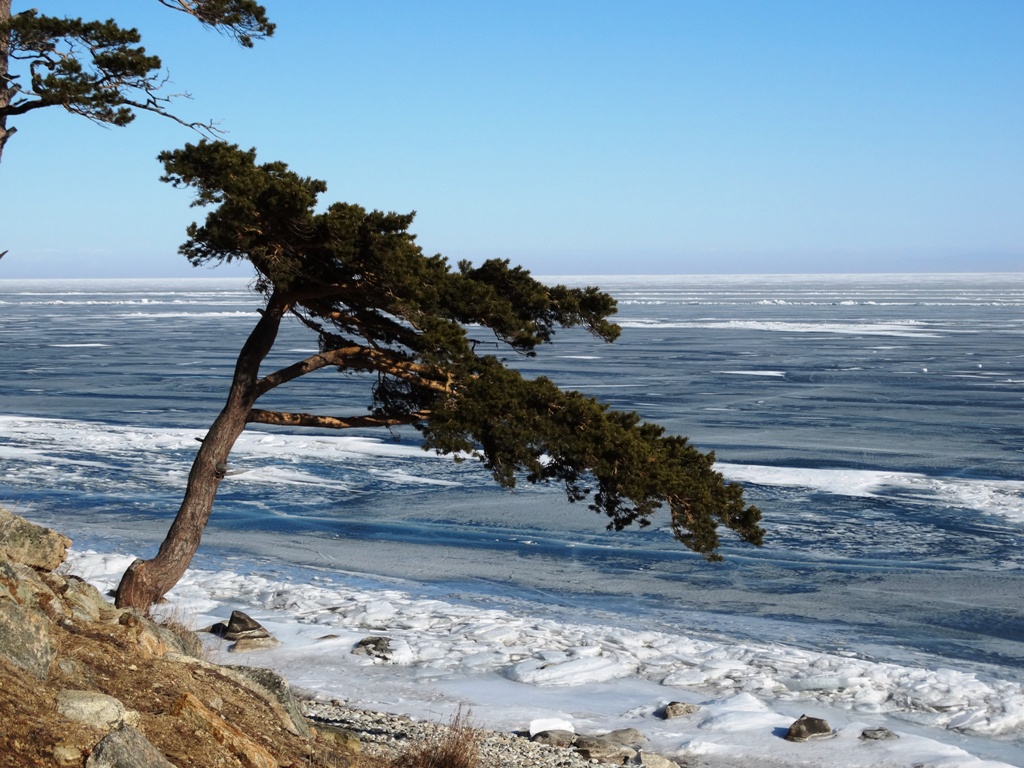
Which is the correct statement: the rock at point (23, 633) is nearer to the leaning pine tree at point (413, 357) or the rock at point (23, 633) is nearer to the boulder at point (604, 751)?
the leaning pine tree at point (413, 357)

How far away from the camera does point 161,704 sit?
581 centimetres

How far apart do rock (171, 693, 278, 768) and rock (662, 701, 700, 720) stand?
4573 mm

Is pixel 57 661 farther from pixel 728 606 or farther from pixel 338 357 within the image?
pixel 728 606

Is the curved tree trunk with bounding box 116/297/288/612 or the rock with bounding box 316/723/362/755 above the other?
the curved tree trunk with bounding box 116/297/288/612

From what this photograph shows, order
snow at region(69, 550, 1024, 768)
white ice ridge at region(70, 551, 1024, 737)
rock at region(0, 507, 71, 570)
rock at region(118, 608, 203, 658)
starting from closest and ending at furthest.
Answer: rock at region(118, 608, 203, 658) < rock at region(0, 507, 71, 570) < snow at region(69, 550, 1024, 768) < white ice ridge at region(70, 551, 1024, 737)

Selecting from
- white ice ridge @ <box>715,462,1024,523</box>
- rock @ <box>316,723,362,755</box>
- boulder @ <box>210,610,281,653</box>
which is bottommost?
boulder @ <box>210,610,281,653</box>

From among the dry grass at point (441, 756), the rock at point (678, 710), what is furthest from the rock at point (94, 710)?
the rock at point (678, 710)

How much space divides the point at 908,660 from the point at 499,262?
5.91m

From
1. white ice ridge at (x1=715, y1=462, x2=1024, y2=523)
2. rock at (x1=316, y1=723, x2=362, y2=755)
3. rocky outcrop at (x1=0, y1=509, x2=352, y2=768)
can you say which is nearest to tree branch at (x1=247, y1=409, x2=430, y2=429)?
rocky outcrop at (x1=0, y1=509, x2=352, y2=768)

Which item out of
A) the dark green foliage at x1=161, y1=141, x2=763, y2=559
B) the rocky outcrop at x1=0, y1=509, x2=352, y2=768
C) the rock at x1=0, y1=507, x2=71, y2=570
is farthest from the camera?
the dark green foliage at x1=161, y1=141, x2=763, y2=559

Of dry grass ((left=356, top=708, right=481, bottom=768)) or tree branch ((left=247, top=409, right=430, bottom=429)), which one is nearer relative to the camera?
dry grass ((left=356, top=708, right=481, bottom=768))

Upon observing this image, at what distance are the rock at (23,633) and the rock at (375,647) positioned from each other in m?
5.00

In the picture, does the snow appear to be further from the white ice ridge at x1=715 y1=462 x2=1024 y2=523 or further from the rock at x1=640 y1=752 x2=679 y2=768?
the white ice ridge at x1=715 y1=462 x2=1024 y2=523

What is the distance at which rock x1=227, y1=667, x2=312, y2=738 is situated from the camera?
6723 millimetres
